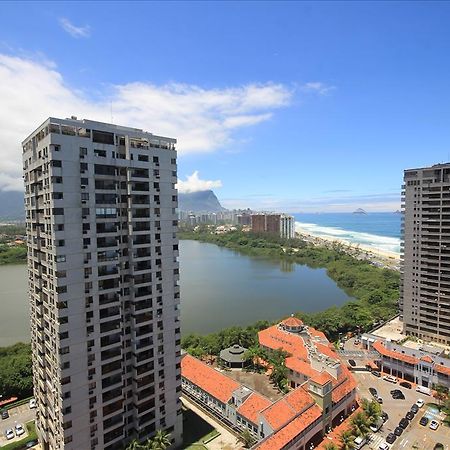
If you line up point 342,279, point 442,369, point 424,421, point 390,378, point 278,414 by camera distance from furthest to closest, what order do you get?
1. point 342,279
2. point 390,378
3. point 442,369
4. point 424,421
5. point 278,414

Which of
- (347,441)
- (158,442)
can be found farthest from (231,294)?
(158,442)

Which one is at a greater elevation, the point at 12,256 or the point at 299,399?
the point at 12,256

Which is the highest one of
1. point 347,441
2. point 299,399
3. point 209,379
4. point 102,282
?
A: point 102,282

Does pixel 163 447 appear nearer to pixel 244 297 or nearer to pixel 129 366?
pixel 129 366

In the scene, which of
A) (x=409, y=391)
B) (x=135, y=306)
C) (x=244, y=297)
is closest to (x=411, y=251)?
(x=409, y=391)

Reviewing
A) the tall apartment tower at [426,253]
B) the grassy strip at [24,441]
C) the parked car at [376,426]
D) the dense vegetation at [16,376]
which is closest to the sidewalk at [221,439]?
the parked car at [376,426]

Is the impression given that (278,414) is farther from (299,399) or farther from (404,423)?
(404,423)
